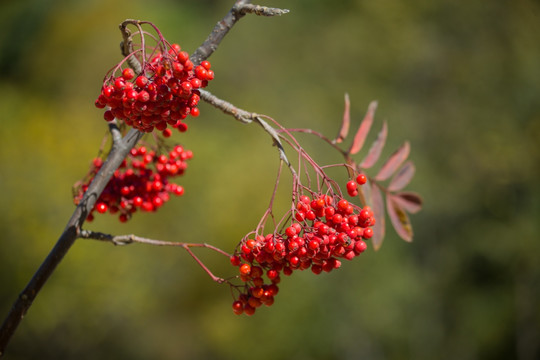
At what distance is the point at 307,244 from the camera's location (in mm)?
770

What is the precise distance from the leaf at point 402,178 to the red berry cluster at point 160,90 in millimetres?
654

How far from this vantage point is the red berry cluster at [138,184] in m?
1.05

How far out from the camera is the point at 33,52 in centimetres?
990

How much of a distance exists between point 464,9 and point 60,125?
7.07 meters

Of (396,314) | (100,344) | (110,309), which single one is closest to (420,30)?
(396,314)

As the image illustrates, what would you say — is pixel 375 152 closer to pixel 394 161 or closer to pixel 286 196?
pixel 394 161

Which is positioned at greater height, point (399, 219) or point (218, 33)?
point (218, 33)

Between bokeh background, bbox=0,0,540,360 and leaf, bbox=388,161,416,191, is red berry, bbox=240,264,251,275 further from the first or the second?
bokeh background, bbox=0,0,540,360

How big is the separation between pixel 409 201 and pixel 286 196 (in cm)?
628

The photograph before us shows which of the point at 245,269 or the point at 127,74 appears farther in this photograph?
the point at 245,269

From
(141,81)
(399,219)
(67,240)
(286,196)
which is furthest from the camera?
(286,196)

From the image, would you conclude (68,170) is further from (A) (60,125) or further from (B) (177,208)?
(B) (177,208)

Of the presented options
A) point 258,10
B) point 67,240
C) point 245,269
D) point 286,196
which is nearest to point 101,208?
point 67,240

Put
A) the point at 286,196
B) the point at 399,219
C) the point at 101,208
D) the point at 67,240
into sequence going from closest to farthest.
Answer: the point at 67,240 → the point at 101,208 → the point at 399,219 → the point at 286,196
